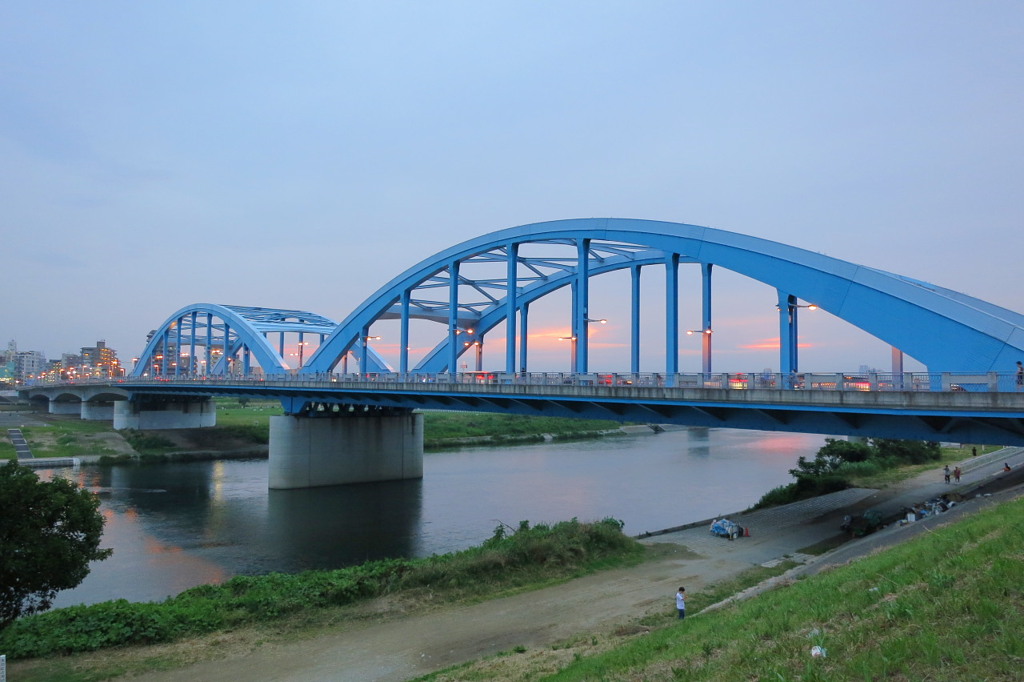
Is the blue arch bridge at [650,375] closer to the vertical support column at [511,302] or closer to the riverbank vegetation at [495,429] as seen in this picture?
the vertical support column at [511,302]

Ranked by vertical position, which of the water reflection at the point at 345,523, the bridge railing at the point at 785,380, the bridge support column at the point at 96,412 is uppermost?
the bridge railing at the point at 785,380

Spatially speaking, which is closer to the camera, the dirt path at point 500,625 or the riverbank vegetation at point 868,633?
the riverbank vegetation at point 868,633

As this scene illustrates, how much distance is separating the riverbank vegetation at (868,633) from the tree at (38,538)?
755 cm

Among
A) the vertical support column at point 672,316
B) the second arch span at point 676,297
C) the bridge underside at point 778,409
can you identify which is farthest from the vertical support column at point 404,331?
the vertical support column at point 672,316

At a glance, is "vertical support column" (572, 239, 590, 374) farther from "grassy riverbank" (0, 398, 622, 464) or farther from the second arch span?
"grassy riverbank" (0, 398, 622, 464)

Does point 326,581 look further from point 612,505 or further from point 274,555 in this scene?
point 612,505

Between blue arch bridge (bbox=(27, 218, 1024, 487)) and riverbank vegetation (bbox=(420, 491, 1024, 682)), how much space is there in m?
6.88

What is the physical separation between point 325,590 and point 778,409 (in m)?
13.3

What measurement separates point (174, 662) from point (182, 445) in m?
53.3

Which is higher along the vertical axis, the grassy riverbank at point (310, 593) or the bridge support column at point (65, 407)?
the bridge support column at point (65, 407)

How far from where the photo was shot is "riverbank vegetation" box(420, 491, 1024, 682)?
18.9 feet

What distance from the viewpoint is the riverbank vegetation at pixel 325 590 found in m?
13.7

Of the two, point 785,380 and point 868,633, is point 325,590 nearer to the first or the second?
point 868,633

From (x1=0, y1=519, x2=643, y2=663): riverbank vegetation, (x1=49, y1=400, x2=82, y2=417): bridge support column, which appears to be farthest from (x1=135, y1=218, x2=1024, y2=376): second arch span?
(x1=49, y1=400, x2=82, y2=417): bridge support column
